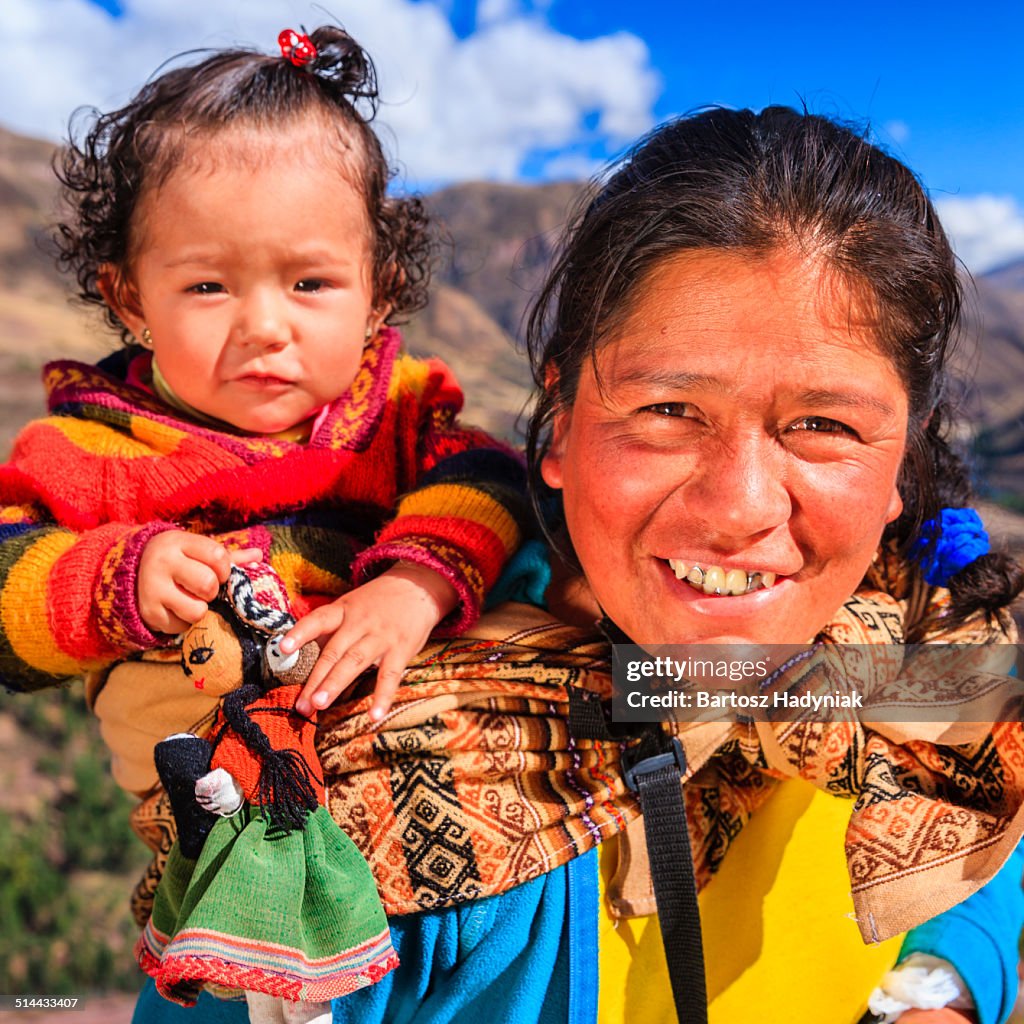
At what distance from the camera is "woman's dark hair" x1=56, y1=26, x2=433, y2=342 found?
1910 mm

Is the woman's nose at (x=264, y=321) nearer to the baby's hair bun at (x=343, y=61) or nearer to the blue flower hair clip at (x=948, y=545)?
the baby's hair bun at (x=343, y=61)

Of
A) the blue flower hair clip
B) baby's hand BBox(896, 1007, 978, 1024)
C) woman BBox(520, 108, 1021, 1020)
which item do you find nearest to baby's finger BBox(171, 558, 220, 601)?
woman BBox(520, 108, 1021, 1020)

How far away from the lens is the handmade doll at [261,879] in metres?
1.26

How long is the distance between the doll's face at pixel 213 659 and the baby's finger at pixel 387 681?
0.75 ft

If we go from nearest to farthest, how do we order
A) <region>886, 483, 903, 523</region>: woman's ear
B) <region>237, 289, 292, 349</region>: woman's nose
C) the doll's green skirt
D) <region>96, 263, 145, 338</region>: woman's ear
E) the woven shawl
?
1. the doll's green skirt
2. the woven shawl
3. <region>886, 483, 903, 523</region>: woman's ear
4. <region>237, 289, 292, 349</region>: woman's nose
5. <region>96, 263, 145, 338</region>: woman's ear

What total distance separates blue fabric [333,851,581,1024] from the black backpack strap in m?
0.13

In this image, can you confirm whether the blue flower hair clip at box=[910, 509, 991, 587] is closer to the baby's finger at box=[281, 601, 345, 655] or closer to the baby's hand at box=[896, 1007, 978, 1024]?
→ the baby's hand at box=[896, 1007, 978, 1024]

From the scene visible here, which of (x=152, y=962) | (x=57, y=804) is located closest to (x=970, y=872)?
(x=152, y=962)

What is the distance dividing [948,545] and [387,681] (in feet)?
3.35

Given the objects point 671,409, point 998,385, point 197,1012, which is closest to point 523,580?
point 671,409

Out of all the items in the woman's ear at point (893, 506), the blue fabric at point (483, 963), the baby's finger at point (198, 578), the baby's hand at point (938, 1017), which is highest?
the woman's ear at point (893, 506)

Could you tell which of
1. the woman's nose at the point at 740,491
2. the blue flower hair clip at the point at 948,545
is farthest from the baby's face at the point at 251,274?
the blue flower hair clip at the point at 948,545

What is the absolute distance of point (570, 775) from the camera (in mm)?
1527

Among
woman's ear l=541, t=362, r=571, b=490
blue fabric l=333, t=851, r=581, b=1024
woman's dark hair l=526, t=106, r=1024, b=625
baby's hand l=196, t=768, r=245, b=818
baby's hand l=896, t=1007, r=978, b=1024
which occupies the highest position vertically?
woman's dark hair l=526, t=106, r=1024, b=625
